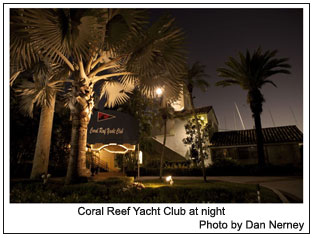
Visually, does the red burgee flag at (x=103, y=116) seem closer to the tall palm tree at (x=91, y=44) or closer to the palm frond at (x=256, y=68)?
the tall palm tree at (x=91, y=44)

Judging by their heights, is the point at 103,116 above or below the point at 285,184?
above

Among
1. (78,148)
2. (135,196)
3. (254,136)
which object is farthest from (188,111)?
(135,196)

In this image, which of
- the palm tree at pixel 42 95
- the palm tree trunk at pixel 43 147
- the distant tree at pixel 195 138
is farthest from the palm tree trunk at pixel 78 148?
the distant tree at pixel 195 138

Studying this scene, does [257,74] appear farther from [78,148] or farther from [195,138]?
[78,148]

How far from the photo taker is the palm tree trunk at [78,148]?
18.6 ft

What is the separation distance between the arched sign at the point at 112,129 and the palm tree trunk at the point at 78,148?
323 millimetres

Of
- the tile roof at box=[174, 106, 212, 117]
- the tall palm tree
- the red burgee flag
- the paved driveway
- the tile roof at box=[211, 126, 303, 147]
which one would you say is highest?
the tall palm tree

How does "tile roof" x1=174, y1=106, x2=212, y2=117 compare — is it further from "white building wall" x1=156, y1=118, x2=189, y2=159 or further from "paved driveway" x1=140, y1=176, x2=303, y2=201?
"paved driveway" x1=140, y1=176, x2=303, y2=201

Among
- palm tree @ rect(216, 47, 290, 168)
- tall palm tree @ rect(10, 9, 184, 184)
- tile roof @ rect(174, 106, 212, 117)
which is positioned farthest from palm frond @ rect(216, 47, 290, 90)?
tall palm tree @ rect(10, 9, 184, 184)

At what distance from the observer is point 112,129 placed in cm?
623

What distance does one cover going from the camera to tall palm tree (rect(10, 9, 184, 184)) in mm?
4216

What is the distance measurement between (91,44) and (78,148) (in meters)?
3.22

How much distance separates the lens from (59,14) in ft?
13.6
